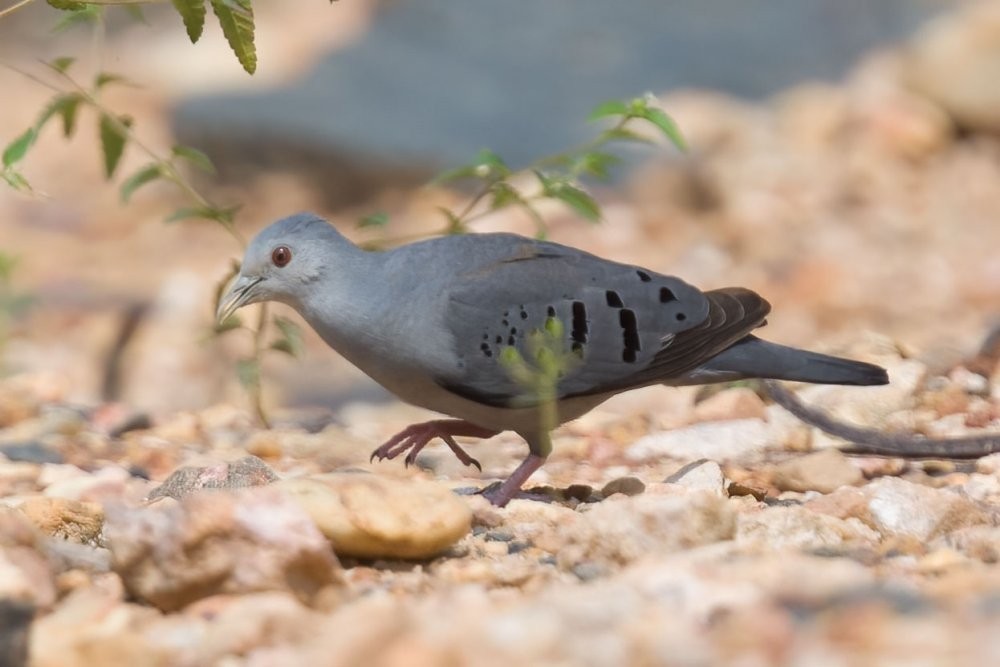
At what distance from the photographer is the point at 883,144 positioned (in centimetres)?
1211

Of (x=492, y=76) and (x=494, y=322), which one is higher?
(x=492, y=76)

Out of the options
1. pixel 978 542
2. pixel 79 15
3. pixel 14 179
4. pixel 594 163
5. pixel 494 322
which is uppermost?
pixel 79 15

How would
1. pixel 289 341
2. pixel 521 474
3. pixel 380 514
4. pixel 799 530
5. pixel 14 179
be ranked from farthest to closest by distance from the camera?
1. pixel 289 341
2. pixel 521 474
3. pixel 14 179
4. pixel 799 530
5. pixel 380 514

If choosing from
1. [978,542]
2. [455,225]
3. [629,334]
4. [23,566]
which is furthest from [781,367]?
[23,566]

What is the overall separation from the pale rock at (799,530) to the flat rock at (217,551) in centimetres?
98

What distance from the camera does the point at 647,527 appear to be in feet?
9.98

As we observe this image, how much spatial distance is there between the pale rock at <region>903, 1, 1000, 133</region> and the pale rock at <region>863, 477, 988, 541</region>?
9449mm

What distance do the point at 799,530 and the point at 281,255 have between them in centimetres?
183

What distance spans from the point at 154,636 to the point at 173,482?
1.47 meters

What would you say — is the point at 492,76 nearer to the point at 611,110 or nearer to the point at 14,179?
the point at 611,110

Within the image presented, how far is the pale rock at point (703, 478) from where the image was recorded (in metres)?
4.04

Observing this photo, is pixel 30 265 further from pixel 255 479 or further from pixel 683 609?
pixel 683 609

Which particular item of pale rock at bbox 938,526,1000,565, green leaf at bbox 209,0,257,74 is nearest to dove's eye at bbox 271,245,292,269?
green leaf at bbox 209,0,257,74

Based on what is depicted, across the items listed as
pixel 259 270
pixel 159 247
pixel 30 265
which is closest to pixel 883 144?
pixel 159 247
